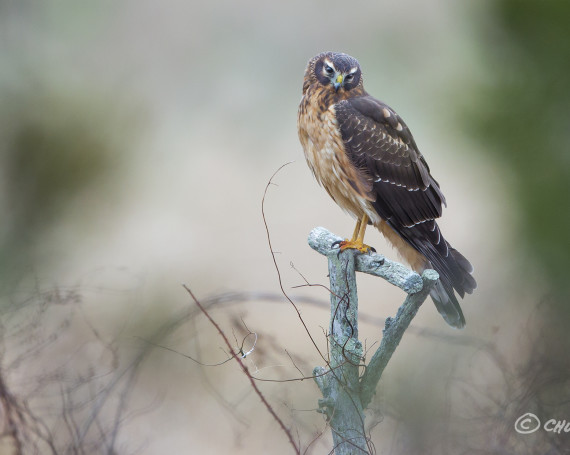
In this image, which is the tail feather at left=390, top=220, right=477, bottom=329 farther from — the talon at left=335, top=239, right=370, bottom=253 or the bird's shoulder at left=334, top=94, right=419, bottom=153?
the bird's shoulder at left=334, top=94, right=419, bottom=153

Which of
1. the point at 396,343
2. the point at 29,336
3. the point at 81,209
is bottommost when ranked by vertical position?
the point at 29,336

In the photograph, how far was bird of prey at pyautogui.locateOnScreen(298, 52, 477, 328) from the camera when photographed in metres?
3.29

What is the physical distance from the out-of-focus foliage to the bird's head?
2199mm

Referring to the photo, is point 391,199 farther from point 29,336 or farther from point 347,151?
point 29,336

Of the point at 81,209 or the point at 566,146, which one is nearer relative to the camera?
the point at 566,146

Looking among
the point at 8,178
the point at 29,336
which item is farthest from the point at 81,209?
the point at 29,336

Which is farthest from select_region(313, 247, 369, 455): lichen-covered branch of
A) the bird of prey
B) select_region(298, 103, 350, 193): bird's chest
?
select_region(298, 103, 350, 193): bird's chest

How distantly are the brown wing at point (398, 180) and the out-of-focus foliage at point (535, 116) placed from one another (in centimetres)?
196

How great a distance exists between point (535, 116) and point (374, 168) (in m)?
2.33

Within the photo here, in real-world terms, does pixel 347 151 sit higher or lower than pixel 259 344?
higher

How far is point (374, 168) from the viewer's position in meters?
3.43

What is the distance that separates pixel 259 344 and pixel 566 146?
10.2 feet

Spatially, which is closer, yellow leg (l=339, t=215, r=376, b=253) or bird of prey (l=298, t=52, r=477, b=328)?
yellow leg (l=339, t=215, r=376, b=253)

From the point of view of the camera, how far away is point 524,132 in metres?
5.20
